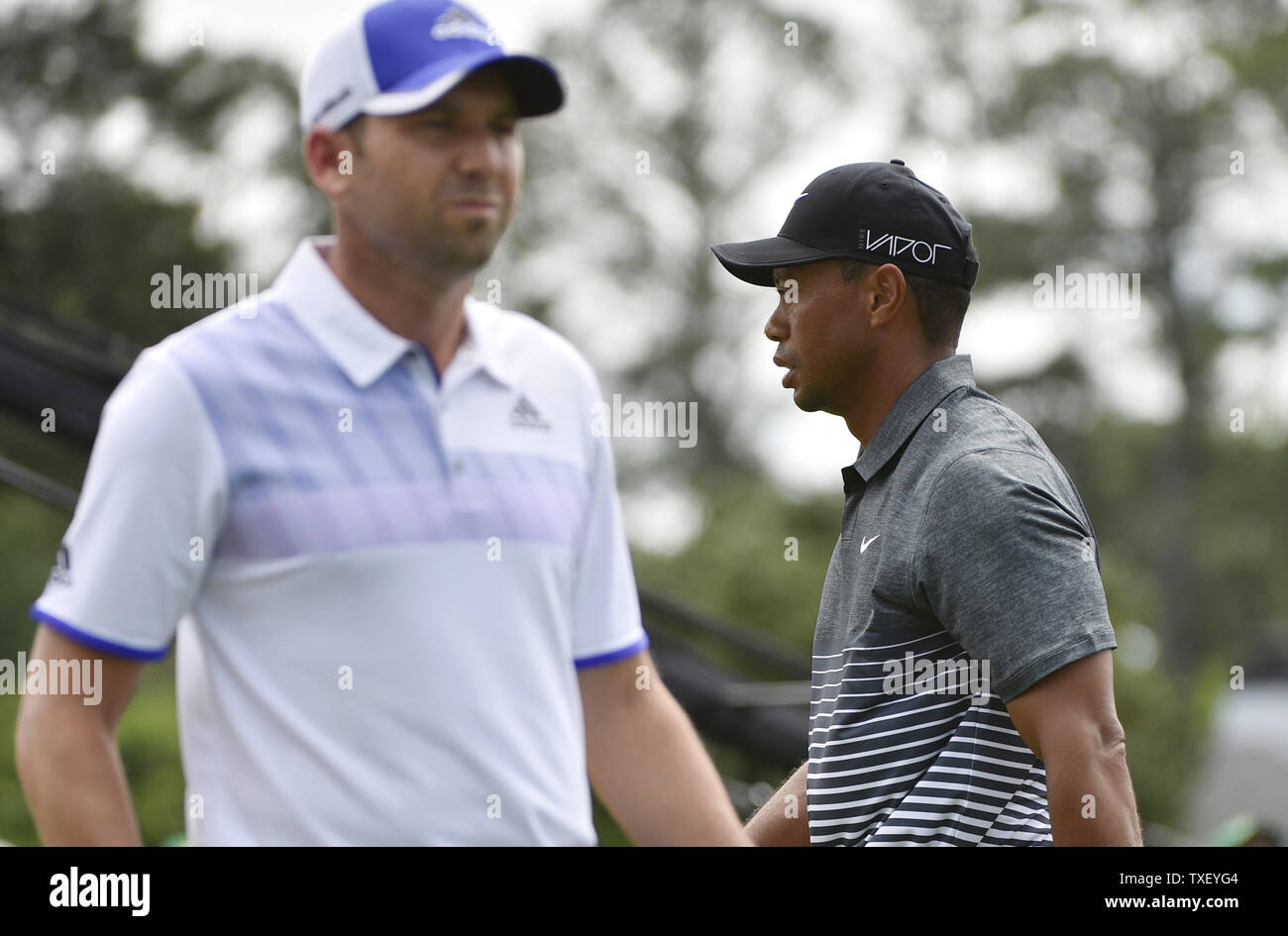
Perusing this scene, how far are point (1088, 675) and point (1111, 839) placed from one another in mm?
245

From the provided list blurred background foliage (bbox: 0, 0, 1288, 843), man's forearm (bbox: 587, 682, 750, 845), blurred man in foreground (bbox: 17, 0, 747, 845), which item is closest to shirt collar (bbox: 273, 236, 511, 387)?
blurred man in foreground (bbox: 17, 0, 747, 845)

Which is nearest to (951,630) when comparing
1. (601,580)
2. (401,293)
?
(601,580)

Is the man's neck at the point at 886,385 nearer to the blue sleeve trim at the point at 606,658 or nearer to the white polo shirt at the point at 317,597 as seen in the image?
the blue sleeve trim at the point at 606,658

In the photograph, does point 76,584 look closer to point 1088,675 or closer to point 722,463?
point 1088,675

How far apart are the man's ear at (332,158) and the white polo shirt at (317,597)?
0.21 m

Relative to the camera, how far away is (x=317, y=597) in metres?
1.97

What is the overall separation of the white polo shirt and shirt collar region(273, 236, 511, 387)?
1 centimetres

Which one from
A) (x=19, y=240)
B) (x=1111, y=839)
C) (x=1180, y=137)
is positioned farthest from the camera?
(x=1180, y=137)

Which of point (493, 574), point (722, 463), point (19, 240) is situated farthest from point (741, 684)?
point (722, 463)

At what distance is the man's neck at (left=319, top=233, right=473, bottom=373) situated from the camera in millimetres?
2191
